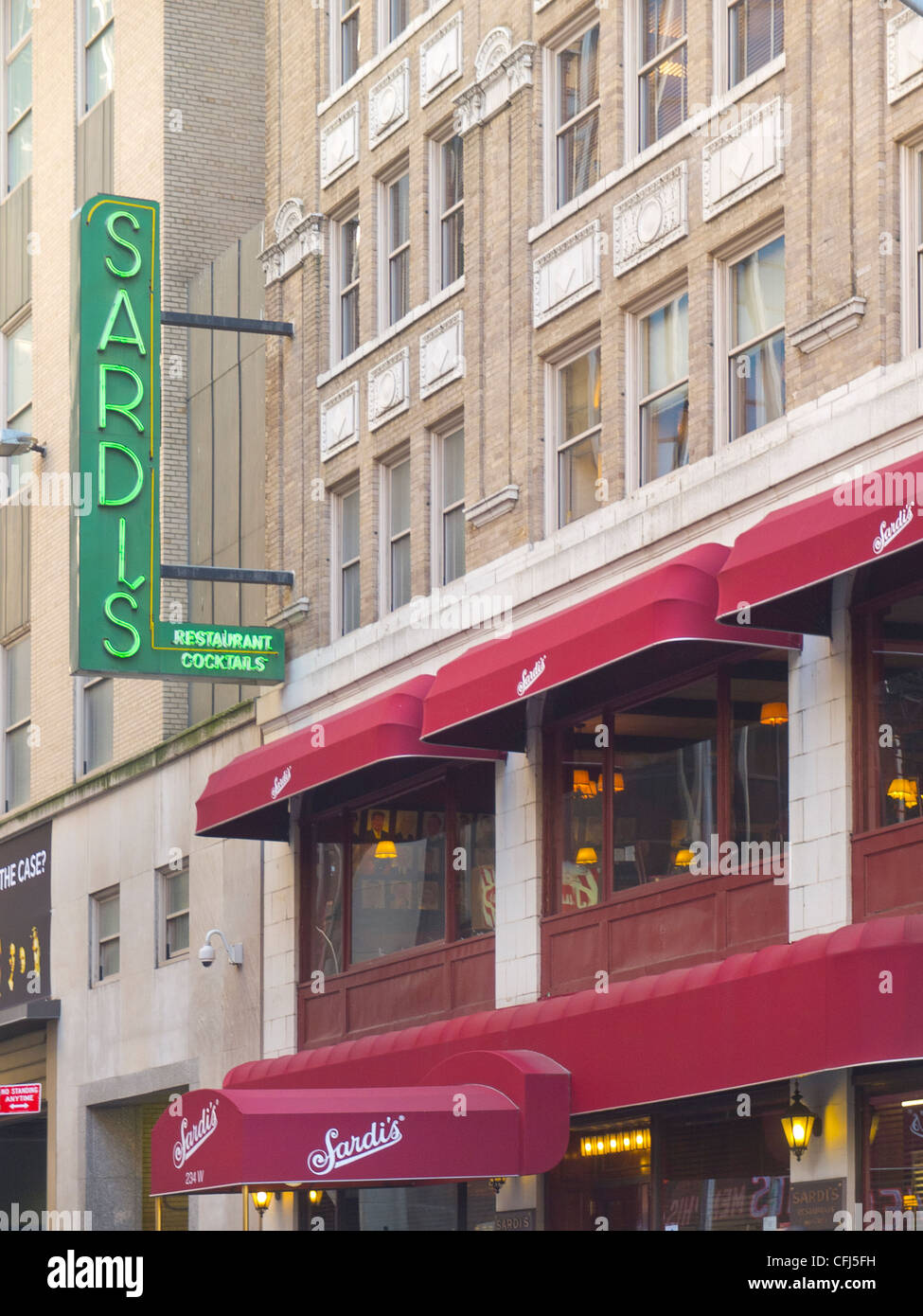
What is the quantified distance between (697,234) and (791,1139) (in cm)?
804

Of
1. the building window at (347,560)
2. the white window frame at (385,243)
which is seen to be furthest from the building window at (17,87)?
the building window at (347,560)

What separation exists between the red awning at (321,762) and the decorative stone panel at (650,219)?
191 inches

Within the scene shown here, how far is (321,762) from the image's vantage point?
74.2 feet

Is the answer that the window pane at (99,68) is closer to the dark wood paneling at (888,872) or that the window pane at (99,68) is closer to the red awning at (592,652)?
the red awning at (592,652)

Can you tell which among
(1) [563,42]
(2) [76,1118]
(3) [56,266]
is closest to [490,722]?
(1) [563,42]

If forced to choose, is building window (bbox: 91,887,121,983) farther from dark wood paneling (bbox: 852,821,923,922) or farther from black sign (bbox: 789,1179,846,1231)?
dark wood paneling (bbox: 852,821,923,922)

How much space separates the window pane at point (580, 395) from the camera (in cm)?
2091

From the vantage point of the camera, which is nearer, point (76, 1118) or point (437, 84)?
point (437, 84)

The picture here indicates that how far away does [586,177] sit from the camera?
2130 cm

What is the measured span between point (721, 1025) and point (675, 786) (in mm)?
3063

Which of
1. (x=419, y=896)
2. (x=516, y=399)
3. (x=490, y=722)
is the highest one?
(x=516, y=399)

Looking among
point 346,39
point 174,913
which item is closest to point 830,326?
point 346,39
